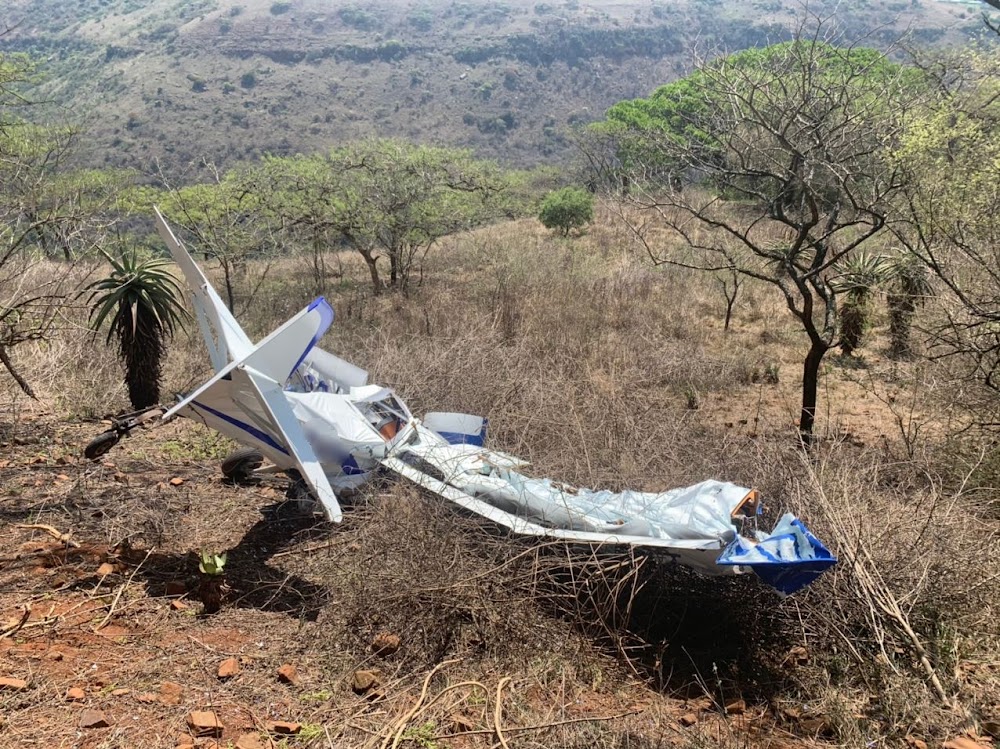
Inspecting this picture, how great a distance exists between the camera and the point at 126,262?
7.58 meters

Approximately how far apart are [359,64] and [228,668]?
86.8m

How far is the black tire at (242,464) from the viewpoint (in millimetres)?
6297

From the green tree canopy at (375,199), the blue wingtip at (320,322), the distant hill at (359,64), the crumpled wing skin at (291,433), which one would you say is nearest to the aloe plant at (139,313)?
the blue wingtip at (320,322)

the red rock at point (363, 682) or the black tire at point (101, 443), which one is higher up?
the black tire at point (101, 443)

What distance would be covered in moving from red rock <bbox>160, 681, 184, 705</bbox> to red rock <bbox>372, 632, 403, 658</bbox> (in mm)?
1035

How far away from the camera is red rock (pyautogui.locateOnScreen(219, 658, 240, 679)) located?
146 inches

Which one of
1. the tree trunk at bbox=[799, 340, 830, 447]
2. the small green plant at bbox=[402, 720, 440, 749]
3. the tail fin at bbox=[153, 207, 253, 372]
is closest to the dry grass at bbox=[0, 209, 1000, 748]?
the small green plant at bbox=[402, 720, 440, 749]

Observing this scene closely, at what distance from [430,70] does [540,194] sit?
56.1 metres

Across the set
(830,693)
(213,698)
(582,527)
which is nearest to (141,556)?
(213,698)

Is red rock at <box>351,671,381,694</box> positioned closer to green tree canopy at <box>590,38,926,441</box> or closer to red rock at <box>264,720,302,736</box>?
red rock at <box>264,720,302,736</box>

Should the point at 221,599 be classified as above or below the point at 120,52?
below

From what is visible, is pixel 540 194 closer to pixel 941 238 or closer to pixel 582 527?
pixel 941 238

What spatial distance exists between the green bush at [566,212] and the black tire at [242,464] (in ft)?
54.6

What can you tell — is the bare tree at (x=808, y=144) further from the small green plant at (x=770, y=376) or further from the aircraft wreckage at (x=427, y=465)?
the aircraft wreckage at (x=427, y=465)
